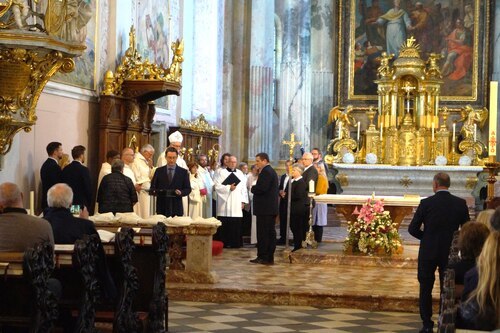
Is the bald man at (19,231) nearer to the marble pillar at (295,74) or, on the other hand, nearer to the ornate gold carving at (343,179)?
the ornate gold carving at (343,179)

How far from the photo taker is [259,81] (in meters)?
25.5

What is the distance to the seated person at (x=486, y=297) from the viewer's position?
5.52 m

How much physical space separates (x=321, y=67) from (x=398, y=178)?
485 cm

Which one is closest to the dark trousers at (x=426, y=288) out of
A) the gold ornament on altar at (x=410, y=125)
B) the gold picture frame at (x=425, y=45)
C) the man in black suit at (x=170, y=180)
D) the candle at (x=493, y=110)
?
the candle at (x=493, y=110)

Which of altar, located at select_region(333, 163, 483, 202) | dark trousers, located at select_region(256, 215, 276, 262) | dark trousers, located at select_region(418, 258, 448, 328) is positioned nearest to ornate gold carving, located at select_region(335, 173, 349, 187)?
altar, located at select_region(333, 163, 483, 202)

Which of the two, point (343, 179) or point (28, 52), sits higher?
point (28, 52)

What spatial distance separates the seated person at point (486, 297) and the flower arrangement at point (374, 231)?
9.08m

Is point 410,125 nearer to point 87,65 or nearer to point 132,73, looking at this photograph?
point 132,73

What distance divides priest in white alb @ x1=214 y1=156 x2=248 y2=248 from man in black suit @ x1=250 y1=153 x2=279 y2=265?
2.75 m

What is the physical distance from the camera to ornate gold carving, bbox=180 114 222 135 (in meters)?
20.3

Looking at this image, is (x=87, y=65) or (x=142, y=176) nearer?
(x=142, y=176)

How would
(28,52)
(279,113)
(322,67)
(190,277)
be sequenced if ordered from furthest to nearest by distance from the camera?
(322,67) → (279,113) → (190,277) → (28,52)

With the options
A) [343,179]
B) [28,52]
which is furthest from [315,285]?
[343,179]

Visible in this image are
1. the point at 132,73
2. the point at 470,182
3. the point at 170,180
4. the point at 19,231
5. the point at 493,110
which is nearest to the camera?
the point at 19,231
